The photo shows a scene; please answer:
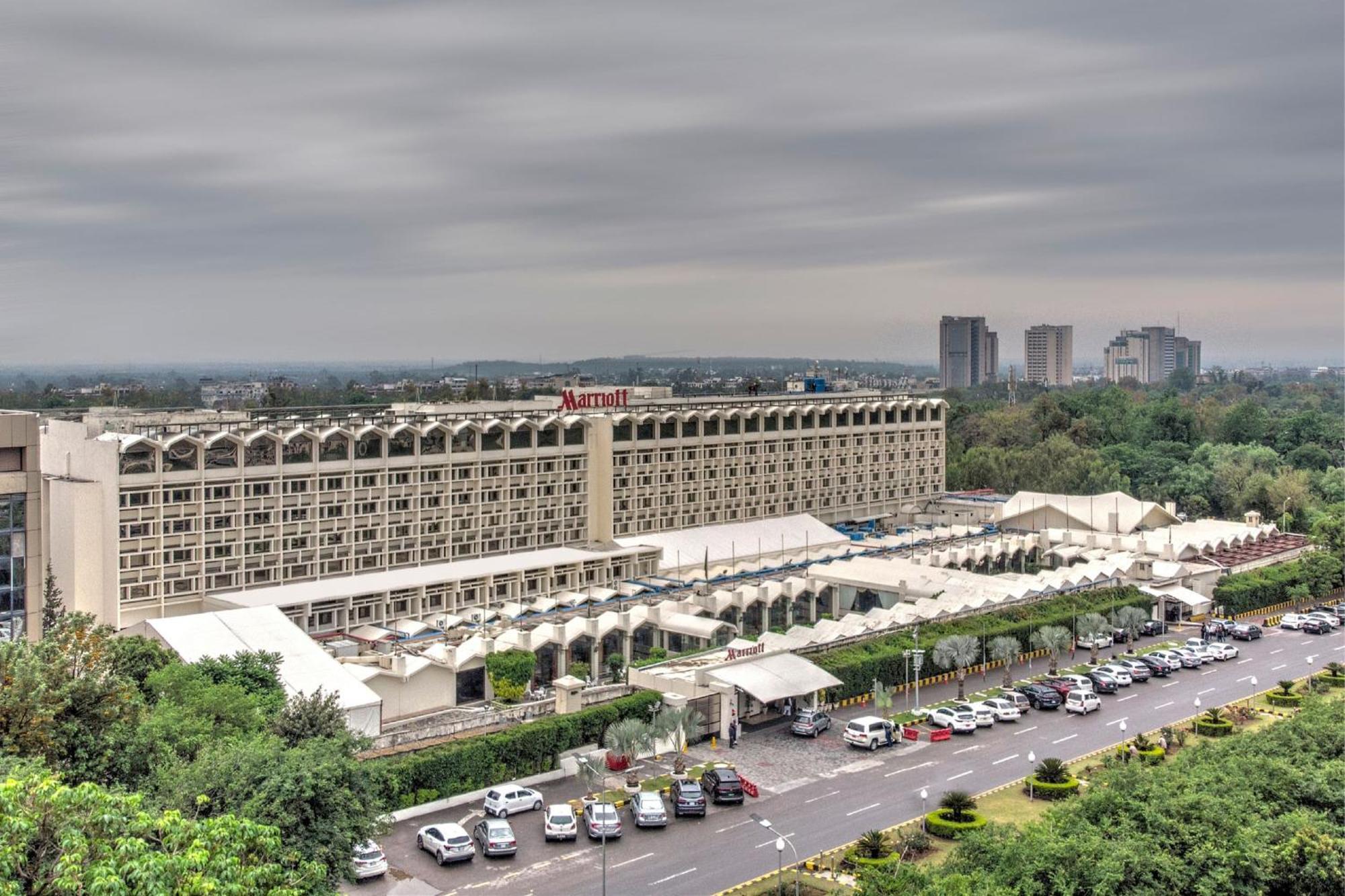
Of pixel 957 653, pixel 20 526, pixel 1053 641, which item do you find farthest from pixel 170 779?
pixel 1053 641

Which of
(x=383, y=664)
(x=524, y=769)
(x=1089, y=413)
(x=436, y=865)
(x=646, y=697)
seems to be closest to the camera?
(x=436, y=865)

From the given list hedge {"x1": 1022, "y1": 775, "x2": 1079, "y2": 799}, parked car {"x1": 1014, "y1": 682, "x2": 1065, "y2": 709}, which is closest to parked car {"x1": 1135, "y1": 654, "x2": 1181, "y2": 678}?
parked car {"x1": 1014, "y1": 682, "x2": 1065, "y2": 709}

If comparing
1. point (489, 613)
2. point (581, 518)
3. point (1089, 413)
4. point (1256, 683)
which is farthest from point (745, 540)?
point (1089, 413)

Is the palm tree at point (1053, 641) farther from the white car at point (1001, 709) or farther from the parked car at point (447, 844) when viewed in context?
the parked car at point (447, 844)

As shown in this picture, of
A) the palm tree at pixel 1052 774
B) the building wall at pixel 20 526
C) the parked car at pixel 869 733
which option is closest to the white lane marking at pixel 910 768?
the parked car at pixel 869 733

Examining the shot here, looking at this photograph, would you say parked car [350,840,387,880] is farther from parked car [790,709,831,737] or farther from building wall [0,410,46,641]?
parked car [790,709,831,737]

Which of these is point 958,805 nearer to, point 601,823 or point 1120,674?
point 601,823

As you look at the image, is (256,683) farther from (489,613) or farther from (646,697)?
(489,613)
